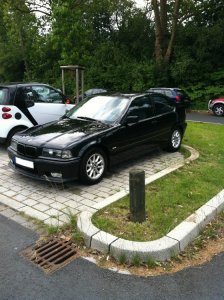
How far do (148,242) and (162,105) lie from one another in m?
4.41

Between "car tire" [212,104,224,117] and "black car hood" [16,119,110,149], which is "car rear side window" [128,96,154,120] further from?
"car tire" [212,104,224,117]

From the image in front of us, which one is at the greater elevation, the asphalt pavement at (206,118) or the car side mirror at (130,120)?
the car side mirror at (130,120)

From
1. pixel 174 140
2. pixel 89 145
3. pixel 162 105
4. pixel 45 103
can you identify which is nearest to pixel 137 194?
pixel 89 145

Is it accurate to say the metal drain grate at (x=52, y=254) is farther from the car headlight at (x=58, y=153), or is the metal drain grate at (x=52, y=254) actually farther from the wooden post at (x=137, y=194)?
the car headlight at (x=58, y=153)

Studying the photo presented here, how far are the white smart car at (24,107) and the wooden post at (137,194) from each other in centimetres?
475

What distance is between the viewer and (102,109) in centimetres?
672

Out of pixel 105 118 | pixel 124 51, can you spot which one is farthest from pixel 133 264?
pixel 124 51

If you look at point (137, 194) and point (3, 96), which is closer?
point (137, 194)

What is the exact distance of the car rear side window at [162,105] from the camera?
7375 mm

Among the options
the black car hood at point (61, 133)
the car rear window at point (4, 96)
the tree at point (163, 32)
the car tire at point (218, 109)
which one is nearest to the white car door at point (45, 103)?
the car rear window at point (4, 96)

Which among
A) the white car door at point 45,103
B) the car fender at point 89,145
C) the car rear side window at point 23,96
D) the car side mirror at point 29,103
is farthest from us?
the white car door at point 45,103

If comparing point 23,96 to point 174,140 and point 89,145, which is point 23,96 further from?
point 174,140

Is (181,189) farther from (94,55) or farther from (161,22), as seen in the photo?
(94,55)

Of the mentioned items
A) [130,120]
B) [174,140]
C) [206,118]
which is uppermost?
[130,120]
